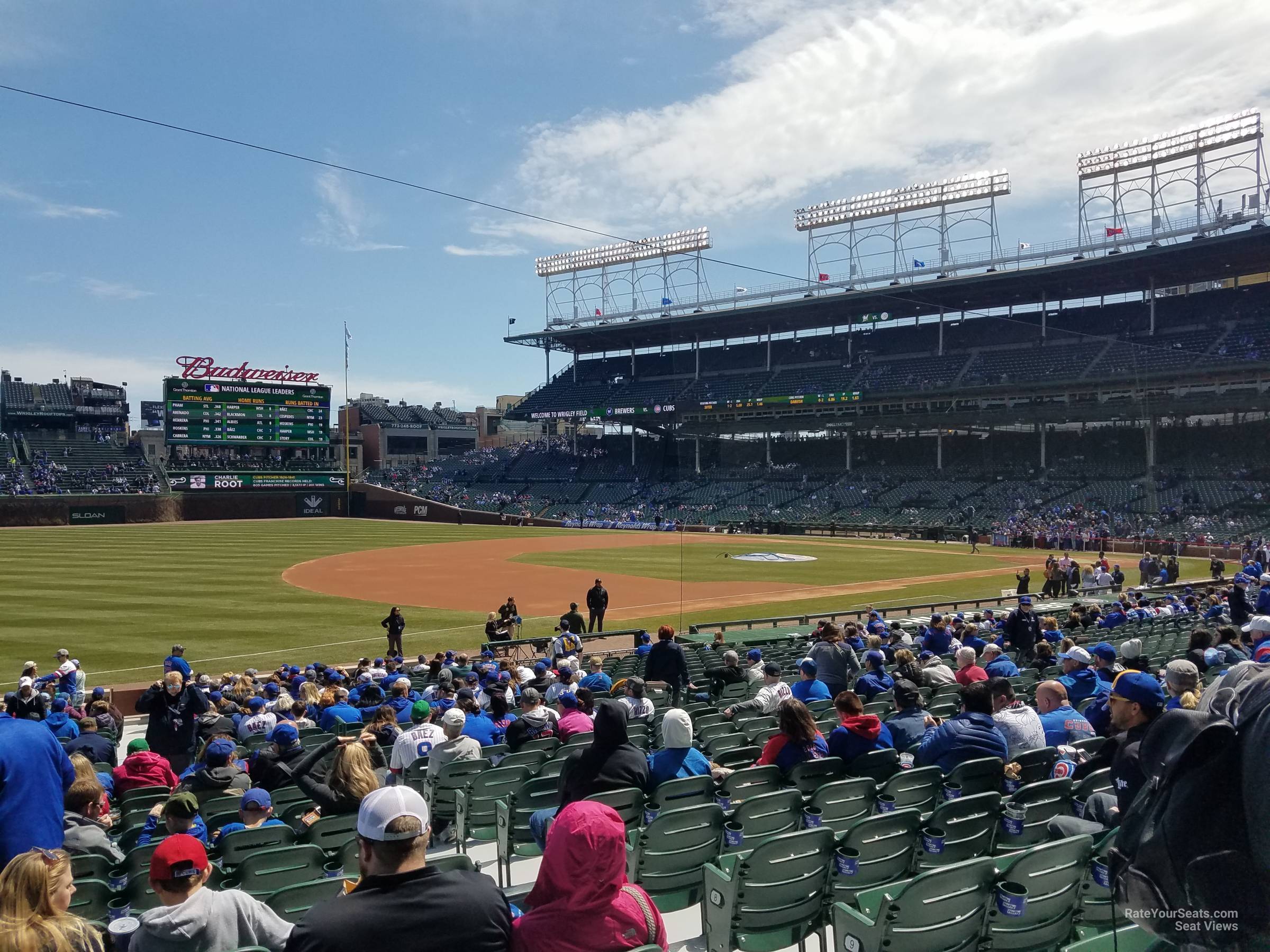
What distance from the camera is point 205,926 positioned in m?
3.40

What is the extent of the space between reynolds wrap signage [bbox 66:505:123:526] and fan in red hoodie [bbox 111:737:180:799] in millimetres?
68190

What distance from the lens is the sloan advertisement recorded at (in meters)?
71.2

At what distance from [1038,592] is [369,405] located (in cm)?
10028

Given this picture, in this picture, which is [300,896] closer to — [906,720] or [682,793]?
[682,793]

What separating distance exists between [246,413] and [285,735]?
72643mm

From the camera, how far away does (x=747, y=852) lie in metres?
4.38

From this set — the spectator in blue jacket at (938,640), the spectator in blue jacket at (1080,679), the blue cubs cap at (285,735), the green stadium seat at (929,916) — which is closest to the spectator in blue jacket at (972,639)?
the spectator in blue jacket at (938,640)

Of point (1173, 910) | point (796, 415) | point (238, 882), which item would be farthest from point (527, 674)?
point (796, 415)

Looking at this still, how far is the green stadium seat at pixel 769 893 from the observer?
4.32 m

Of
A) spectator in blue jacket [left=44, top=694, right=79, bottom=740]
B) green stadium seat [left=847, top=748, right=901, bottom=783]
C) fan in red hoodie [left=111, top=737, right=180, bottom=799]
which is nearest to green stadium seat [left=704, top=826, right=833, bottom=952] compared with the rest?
green stadium seat [left=847, top=748, right=901, bottom=783]

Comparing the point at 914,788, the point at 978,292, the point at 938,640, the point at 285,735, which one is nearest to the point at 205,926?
the point at 285,735

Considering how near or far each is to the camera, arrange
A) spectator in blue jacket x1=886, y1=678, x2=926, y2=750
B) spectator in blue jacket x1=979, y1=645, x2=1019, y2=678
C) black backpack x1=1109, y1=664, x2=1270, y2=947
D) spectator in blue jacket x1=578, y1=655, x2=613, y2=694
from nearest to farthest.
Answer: black backpack x1=1109, y1=664, x2=1270, y2=947 < spectator in blue jacket x1=886, y1=678, x2=926, y2=750 < spectator in blue jacket x1=979, y1=645, x2=1019, y2=678 < spectator in blue jacket x1=578, y1=655, x2=613, y2=694

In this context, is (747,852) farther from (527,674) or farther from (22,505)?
(22,505)

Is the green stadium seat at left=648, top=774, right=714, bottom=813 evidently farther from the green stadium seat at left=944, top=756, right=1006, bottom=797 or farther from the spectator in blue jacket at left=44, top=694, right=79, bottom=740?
the spectator in blue jacket at left=44, top=694, right=79, bottom=740
